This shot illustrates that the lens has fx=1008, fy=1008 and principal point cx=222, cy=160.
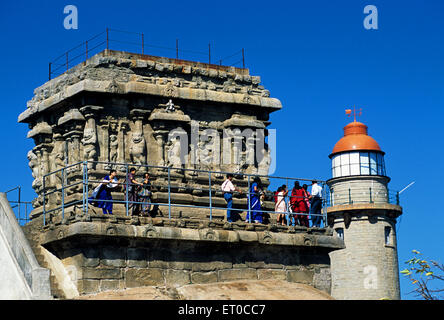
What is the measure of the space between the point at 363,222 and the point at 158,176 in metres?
29.6

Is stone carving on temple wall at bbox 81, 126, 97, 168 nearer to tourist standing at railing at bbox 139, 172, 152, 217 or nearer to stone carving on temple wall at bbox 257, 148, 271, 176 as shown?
tourist standing at railing at bbox 139, 172, 152, 217

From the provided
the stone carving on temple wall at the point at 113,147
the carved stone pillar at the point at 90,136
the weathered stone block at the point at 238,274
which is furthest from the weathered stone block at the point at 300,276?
the carved stone pillar at the point at 90,136

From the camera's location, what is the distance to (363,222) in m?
53.9

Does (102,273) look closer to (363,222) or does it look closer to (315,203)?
(315,203)

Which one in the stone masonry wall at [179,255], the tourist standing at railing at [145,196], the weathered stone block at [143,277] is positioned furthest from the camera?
the tourist standing at railing at [145,196]

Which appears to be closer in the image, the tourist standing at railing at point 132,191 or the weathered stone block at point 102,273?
the weathered stone block at point 102,273

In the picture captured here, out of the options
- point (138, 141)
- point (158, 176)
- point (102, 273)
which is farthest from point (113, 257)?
point (138, 141)

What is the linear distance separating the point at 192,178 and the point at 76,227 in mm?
4975

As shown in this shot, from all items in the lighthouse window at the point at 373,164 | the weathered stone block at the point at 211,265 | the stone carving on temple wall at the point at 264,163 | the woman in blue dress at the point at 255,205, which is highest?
the lighthouse window at the point at 373,164

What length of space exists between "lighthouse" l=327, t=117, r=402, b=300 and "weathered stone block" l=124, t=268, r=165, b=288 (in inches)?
1192

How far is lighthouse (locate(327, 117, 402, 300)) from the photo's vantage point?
174 feet

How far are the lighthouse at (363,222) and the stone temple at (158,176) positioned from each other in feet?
86.9

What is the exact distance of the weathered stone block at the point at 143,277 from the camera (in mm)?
22984

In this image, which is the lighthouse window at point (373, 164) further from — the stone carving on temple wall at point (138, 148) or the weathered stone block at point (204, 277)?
the weathered stone block at point (204, 277)
